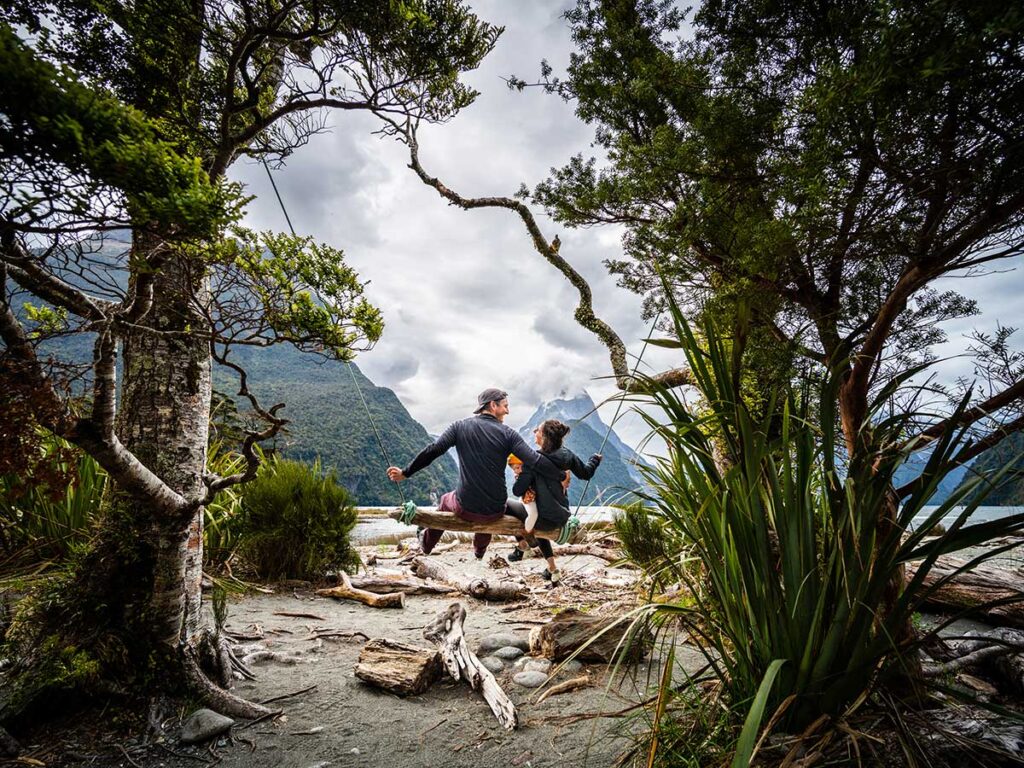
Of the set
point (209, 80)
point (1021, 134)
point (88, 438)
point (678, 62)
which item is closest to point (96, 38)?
point (209, 80)

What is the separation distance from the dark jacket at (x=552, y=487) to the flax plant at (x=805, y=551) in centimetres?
363

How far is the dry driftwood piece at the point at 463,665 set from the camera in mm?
2139

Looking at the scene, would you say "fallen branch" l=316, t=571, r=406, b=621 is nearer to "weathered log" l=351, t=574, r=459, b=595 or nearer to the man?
"weathered log" l=351, t=574, r=459, b=595

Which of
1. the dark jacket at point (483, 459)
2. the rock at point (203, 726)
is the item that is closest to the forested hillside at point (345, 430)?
the dark jacket at point (483, 459)

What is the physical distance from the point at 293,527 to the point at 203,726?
3.13m

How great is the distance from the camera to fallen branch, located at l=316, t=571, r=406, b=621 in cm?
440

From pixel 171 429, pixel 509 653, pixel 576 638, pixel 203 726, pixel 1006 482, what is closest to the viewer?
pixel 1006 482

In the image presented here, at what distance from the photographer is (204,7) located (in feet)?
7.39

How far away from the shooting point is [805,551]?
130cm

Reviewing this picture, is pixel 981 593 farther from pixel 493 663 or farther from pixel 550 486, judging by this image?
pixel 493 663

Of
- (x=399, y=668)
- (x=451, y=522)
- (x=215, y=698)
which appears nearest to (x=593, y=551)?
(x=451, y=522)

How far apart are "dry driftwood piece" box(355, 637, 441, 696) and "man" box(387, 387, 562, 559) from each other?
2063 mm

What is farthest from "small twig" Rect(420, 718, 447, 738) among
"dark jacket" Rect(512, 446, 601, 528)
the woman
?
"dark jacket" Rect(512, 446, 601, 528)

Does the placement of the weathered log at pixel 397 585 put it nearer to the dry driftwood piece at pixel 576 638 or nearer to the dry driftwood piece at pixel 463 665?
the dry driftwood piece at pixel 463 665
